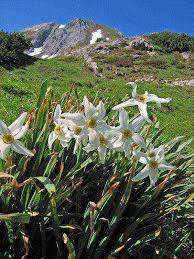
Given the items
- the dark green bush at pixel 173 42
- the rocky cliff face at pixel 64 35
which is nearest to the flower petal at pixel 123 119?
the dark green bush at pixel 173 42

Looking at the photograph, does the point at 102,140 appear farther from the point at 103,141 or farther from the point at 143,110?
the point at 143,110

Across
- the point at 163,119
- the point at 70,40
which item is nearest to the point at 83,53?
the point at 163,119

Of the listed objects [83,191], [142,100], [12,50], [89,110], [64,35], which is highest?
[64,35]

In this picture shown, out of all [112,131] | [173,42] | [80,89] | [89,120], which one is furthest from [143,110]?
[173,42]

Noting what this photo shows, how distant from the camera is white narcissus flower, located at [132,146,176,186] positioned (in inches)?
99.3

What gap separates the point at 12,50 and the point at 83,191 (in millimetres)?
29141

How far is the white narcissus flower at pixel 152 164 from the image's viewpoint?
99.3 inches

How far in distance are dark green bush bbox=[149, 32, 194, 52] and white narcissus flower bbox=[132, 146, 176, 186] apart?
145ft

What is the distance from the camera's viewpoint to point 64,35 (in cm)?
12100

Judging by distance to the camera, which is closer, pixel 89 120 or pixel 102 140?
pixel 89 120

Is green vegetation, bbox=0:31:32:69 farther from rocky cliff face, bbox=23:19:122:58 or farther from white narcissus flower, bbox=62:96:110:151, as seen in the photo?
rocky cliff face, bbox=23:19:122:58

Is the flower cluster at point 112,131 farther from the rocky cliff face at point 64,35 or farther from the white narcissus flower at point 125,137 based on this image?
the rocky cliff face at point 64,35

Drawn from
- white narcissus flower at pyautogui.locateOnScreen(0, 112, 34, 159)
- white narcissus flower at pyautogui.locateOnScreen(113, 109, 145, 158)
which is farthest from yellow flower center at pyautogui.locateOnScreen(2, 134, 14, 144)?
white narcissus flower at pyautogui.locateOnScreen(113, 109, 145, 158)

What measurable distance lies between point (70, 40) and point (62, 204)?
115 meters
